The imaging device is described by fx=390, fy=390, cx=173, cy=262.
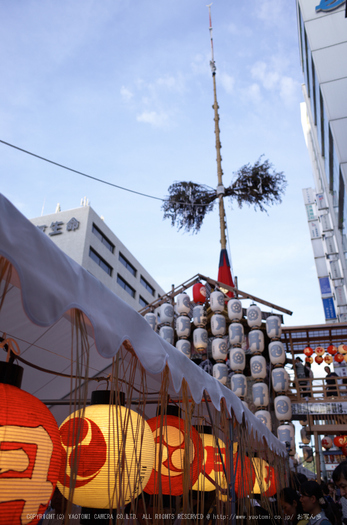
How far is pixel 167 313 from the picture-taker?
1293 cm

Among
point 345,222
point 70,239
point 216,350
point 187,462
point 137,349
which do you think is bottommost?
point 187,462

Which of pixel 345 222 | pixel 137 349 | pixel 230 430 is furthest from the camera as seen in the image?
pixel 345 222

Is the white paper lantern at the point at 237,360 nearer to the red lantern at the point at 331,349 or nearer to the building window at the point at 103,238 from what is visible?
the red lantern at the point at 331,349

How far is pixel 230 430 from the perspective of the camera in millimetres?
3506

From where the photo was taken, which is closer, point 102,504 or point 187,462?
point 102,504

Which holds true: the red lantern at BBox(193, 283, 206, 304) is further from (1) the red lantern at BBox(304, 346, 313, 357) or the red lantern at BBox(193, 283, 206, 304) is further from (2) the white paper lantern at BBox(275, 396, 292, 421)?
(1) the red lantern at BBox(304, 346, 313, 357)

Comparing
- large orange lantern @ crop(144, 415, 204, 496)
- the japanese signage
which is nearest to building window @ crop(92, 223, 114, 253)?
the japanese signage

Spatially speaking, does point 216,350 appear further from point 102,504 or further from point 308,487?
point 102,504

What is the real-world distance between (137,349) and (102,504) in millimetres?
845

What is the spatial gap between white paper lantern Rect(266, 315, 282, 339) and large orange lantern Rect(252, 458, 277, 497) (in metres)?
6.28

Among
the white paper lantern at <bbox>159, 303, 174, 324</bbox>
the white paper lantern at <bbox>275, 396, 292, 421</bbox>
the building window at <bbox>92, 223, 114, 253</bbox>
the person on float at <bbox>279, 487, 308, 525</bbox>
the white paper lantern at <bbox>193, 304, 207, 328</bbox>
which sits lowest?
the person on float at <bbox>279, 487, 308, 525</bbox>

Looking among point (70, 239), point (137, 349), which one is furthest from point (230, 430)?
point (70, 239)

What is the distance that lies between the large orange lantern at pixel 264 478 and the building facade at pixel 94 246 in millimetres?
20607

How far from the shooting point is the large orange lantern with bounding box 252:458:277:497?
4.65 meters
